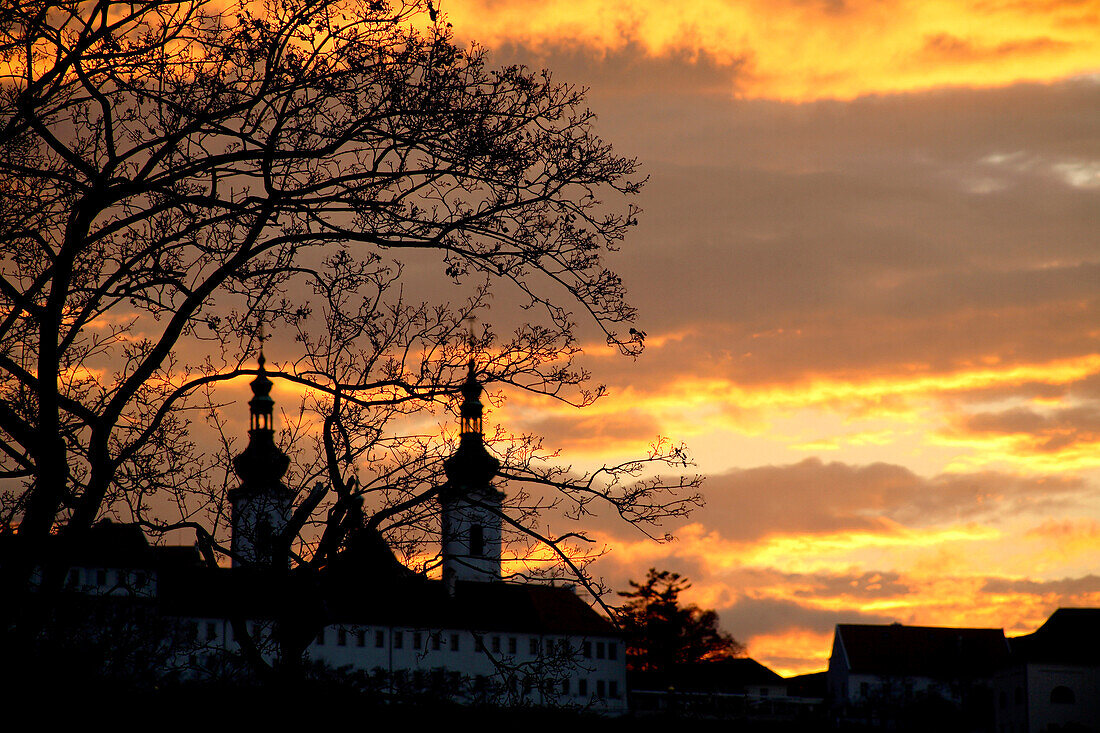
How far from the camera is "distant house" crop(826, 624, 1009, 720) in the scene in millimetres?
88625

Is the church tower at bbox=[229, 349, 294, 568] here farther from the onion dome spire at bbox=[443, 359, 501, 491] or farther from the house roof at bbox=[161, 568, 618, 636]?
the onion dome spire at bbox=[443, 359, 501, 491]

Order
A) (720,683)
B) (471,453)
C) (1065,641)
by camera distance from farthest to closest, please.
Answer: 1. (720,683)
2. (1065,641)
3. (471,453)

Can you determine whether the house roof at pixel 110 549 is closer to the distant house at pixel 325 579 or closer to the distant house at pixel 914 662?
the distant house at pixel 325 579

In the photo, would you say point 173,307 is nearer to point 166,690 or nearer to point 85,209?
point 85,209

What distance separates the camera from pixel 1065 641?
77000mm

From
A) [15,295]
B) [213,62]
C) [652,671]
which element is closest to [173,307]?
[15,295]

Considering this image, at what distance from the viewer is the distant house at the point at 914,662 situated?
291 ft

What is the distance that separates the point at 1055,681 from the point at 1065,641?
3110mm

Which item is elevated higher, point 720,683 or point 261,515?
point 261,515

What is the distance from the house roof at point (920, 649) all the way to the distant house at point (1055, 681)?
49.7ft

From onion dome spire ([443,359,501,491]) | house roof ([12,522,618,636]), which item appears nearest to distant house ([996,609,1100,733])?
house roof ([12,522,618,636])

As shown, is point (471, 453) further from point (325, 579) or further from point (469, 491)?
point (325, 579)

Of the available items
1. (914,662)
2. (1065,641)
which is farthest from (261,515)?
(914,662)

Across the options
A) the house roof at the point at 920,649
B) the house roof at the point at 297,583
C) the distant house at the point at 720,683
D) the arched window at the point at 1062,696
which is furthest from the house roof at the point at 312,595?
the house roof at the point at 920,649
